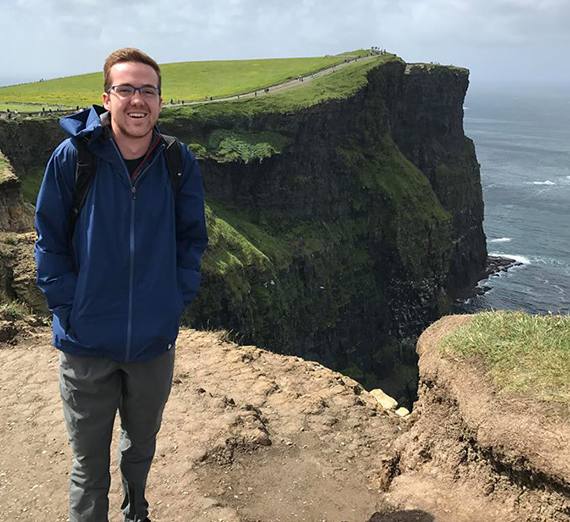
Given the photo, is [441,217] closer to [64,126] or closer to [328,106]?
[328,106]

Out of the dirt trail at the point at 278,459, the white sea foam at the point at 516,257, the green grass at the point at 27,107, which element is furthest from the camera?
the white sea foam at the point at 516,257

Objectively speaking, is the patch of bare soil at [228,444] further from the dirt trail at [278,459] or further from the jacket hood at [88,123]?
the jacket hood at [88,123]

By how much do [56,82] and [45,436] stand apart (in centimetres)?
8243

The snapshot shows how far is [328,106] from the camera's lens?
5653 cm

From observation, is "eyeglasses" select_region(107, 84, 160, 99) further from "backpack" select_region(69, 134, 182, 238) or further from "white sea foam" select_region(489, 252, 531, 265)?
"white sea foam" select_region(489, 252, 531, 265)

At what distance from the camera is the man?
5082 mm

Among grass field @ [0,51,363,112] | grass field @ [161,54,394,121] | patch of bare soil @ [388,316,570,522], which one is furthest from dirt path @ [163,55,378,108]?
patch of bare soil @ [388,316,570,522]

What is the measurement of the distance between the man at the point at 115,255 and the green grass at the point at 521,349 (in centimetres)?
497

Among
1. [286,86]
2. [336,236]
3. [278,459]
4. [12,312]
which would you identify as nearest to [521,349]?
[278,459]

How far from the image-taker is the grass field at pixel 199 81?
62875mm

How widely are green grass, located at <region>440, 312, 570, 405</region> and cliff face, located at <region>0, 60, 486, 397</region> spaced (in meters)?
28.8

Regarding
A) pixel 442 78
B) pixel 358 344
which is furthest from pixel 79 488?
pixel 442 78

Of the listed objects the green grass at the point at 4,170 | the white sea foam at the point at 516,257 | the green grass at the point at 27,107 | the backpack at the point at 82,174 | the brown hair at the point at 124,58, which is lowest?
the white sea foam at the point at 516,257

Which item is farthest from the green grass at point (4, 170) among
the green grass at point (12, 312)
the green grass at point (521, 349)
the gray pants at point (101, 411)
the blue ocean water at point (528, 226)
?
the blue ocean water at point (528, 226)
